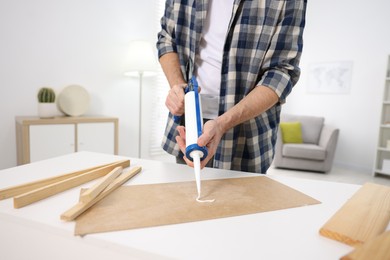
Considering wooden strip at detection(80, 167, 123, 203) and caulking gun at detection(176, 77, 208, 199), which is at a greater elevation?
caulking gun at detection(176, 77, 208, 199)

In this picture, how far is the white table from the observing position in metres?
0.44

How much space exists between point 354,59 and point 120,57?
364cm

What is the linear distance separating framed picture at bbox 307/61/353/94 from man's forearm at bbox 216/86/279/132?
173 inches

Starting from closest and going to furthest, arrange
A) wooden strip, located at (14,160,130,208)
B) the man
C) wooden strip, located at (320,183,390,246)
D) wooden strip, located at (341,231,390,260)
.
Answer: wooden strip, located at (341,231,390,260) → wooden strip, located at (320,183,390,246) → wooden strip, located at (14,160,130,208) → the man

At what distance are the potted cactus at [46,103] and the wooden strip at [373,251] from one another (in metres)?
2.68

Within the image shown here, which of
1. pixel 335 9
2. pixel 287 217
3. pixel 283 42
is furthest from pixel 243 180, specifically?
pixel 335 9

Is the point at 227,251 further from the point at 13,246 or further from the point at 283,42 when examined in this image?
the point at 283,42

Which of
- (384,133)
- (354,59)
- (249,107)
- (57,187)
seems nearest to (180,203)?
(57,187)

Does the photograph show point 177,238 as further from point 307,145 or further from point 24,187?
point 307,145

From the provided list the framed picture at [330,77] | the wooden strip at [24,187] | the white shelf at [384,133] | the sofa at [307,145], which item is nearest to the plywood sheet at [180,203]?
the wooden strip at [24,187]

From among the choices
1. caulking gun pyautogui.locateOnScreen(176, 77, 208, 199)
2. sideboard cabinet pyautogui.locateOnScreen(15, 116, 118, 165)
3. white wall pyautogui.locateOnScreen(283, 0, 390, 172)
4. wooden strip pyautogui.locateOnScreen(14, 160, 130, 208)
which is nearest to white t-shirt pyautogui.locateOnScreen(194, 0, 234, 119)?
caulking gun pyautogui.locateOnScreen(176, 77, 208, 199)

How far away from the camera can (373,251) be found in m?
0.39

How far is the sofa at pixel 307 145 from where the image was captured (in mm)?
4258

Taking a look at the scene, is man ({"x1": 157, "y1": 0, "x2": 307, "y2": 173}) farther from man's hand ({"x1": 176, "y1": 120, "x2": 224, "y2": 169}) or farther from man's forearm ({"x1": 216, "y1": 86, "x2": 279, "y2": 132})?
man's hand ({"x1": 176, "y1": 120, "x2": 224, "y2": 169})
